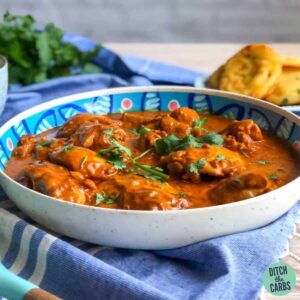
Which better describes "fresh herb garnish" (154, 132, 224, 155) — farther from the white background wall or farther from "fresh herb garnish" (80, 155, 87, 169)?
the white background wall

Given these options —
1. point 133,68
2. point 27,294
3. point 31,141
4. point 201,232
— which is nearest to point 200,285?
point 201,232

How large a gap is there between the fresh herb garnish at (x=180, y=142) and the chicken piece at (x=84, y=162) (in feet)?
0.55

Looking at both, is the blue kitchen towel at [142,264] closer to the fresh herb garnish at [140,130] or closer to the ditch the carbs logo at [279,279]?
the ditch the carbs logo at [279,279]

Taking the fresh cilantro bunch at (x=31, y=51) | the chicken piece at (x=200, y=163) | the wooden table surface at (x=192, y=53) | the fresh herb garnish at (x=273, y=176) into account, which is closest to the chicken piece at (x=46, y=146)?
the chicken piece at (x=200, y=163)

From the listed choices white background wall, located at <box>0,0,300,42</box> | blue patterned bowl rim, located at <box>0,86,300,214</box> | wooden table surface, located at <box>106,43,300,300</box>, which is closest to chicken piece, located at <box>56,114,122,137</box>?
blue patterned bowl rim, located at <box>0,86,300,214</box>

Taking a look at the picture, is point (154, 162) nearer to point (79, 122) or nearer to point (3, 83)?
point (79, 122)

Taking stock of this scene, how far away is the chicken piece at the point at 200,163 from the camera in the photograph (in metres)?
1.56

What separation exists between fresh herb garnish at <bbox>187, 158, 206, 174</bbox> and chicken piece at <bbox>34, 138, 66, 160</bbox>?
0.40 meters

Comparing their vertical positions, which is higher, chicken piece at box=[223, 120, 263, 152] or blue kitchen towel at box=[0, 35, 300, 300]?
chicken piece at box=[223, 120, 263, 152]

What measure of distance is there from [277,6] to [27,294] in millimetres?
3398

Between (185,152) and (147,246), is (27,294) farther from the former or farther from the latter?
(185,152)

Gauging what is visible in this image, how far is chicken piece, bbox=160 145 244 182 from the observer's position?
156 centimetres

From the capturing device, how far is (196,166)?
1566 mm

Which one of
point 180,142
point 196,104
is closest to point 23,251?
point 180,142
